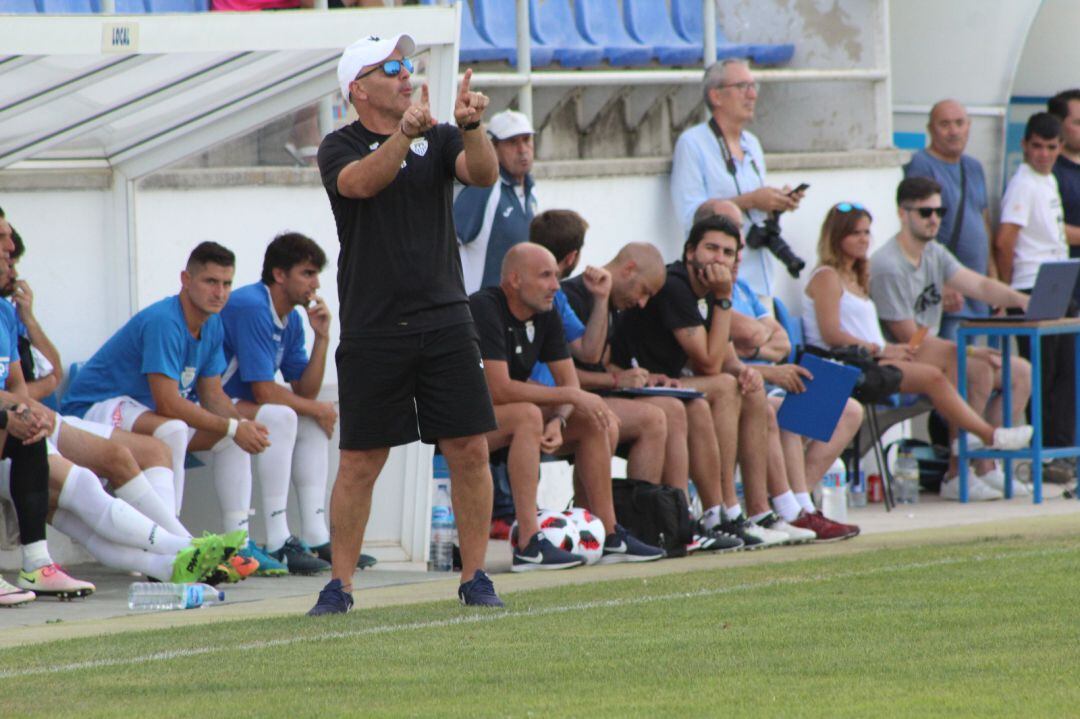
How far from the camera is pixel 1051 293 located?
41.7 feet

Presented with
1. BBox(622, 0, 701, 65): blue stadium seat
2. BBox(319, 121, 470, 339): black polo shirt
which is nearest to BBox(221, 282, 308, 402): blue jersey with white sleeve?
BBox(319, 121, 470, 339): black polo shirt

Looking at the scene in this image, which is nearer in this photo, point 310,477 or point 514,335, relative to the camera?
point 514,335

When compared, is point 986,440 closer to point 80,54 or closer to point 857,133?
point 857,133

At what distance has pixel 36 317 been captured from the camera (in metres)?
9.79

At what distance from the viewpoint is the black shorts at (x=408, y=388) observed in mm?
7176

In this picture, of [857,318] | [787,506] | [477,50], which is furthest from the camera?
[477,50]

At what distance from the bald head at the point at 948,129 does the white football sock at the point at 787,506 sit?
4.18 meters

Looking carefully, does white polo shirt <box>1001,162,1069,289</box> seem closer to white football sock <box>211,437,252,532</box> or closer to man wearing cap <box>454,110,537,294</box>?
man wearing cap <box>454,110,537,294</box>

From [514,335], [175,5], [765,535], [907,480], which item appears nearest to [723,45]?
[907,480]

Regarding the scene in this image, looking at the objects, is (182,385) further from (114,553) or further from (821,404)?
(821,404)

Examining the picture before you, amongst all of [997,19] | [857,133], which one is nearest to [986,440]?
[857,133]

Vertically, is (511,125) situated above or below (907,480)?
above

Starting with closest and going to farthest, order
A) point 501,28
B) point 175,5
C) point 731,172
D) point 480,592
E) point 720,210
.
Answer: point 480,592
point 720,210
point 175,5
point 731,172
point 501,28

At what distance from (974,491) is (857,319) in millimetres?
1467
